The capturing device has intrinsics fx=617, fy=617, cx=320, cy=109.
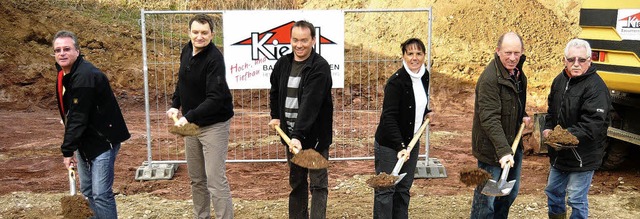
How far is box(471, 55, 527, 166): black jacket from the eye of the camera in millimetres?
4539

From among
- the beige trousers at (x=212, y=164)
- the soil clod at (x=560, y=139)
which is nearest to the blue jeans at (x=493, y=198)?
the soil clod at (x=560, y=139)

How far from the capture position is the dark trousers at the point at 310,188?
4.96 meters

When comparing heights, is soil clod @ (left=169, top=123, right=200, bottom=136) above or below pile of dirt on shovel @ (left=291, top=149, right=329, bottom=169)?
above

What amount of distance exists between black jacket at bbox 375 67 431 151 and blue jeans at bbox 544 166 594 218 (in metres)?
1.30

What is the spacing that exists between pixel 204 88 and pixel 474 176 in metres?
2.24

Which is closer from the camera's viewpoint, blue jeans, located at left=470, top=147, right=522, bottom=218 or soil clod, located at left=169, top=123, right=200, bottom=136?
soil clod, located at left=169, top=123, right=200, bottom=136

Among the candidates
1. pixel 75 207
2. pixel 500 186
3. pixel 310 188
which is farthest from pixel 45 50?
pixel 500 186

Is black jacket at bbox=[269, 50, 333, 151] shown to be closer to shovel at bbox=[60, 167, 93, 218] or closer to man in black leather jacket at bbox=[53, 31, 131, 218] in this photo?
man in black leather jacket at bbox=[53, 31, 131, 218]

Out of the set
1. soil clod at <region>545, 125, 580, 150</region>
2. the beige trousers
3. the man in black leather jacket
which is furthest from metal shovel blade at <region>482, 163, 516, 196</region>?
the man in black leather jacket

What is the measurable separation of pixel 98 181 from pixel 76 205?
0.83ft

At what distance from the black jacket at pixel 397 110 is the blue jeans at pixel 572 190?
1.30 meters

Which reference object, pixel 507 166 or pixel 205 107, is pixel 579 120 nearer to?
pixel 507 166

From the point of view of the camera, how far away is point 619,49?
22.7 ft

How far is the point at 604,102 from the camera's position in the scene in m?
4.69
